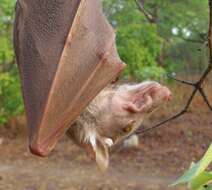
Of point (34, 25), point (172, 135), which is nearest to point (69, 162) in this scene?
point (172, 135)

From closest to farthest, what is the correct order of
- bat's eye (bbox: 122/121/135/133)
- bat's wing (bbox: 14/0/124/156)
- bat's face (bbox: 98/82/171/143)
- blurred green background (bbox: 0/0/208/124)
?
bat's face (bbox: 98/82/171/143) < bat's eye (bbox: 122/121/135/133) < bat's wing (bbox: 14/0/124/156) < blurred green background (bbox: 0/0/208/124)

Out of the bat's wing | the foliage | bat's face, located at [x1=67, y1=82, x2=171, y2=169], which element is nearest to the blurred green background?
the bat's wing

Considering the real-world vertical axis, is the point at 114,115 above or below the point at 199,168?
below

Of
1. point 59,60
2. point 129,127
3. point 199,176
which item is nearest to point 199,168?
point 199,176

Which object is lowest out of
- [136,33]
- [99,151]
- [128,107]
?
[136,33]

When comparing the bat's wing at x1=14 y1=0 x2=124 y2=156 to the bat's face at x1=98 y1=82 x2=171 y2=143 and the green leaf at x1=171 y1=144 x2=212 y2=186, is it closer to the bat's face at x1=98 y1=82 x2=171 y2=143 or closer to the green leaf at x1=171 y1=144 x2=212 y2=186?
the bat's face at x1=98 y1=82 x2=171 y2=143

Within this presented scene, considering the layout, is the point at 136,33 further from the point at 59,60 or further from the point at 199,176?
the point at 199,176

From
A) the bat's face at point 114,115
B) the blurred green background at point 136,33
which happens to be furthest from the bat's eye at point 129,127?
the blurred green background at point 136,33
